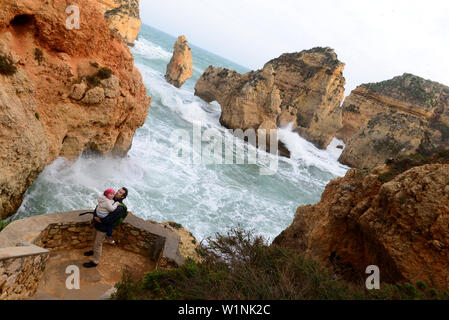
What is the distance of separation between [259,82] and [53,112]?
21857mm

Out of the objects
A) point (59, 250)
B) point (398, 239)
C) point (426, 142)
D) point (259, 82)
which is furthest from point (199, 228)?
point (426, 142)

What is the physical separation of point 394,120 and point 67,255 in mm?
33943

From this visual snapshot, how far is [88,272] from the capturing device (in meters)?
5.68

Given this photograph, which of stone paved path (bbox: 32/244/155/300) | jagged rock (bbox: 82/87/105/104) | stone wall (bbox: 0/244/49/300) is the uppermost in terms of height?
jagged rock (bbox: 82/87/105/104)

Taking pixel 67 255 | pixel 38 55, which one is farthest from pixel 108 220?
pixel 38 55

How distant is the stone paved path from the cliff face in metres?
3.37

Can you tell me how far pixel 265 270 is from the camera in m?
5.02

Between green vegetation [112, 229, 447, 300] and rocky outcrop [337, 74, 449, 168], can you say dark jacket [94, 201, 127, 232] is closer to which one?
green vegetation [112, 229, 447, 300]

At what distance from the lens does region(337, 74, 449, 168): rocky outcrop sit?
29922 millimetres

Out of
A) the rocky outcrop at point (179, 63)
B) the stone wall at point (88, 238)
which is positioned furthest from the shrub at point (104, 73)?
the rocky outcrop at point (179, 63)

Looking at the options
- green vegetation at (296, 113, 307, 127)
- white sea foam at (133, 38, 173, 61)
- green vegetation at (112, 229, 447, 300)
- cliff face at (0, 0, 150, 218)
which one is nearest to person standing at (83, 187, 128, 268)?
green vegetation at (112, 229, 447, 300)

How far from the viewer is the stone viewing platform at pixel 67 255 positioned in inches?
164

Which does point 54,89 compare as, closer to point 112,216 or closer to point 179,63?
point 112,216

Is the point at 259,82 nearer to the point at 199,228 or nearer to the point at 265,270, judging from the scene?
the point at 199,228
